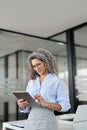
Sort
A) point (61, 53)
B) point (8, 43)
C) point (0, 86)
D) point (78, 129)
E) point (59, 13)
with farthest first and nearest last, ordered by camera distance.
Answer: point (61, 53), point (8, 43), point (0, 86), point (59, 13), point (78, 129)

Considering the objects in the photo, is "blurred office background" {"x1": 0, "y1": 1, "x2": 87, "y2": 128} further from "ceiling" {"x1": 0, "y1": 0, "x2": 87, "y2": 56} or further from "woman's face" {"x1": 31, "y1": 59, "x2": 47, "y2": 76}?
"woman's face" {"x1": 31, "y1": 59, "x2": 47, "y2": 76}

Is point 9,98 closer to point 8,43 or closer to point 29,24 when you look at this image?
point 8,43

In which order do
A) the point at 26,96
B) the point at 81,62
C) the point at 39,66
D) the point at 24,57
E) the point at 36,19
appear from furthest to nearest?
the point at 24,57 < the point at 81,62 < the point at 36,19 < the point at 39,66 < the point at 26,96

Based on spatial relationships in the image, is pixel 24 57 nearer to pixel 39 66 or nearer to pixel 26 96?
pixel 39 66

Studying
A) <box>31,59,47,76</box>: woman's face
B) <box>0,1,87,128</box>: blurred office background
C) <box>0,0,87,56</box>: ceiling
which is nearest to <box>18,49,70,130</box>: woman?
<box>31,59,47,76</box>: woman's face

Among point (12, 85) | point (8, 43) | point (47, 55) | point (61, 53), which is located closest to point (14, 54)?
point (8, 43)

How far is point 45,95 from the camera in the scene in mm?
1405

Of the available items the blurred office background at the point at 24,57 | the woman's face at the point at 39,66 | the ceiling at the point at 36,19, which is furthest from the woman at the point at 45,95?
the blurred office background at the point at 24,57

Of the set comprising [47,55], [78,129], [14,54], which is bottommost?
[78,129]

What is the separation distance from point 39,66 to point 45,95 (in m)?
0.22

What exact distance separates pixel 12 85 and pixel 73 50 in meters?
1.51

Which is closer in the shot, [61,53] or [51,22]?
[51,22]

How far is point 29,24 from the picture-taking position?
4.00 metres

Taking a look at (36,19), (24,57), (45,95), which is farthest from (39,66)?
(24,57)
